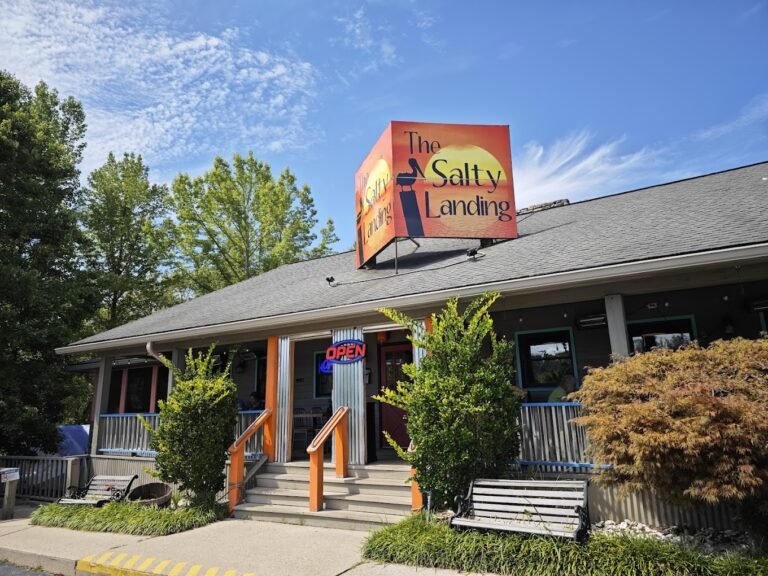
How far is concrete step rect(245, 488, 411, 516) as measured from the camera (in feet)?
24.5

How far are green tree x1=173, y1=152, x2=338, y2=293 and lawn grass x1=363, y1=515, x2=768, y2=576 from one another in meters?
23.9

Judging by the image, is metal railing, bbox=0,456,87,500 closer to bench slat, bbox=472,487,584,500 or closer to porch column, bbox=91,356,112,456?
porch column, bbox=91,356,112,456

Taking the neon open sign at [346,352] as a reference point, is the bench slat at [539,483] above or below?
below

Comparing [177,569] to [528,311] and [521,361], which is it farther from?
[528,311]

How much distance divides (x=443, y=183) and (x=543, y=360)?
417 centimetres

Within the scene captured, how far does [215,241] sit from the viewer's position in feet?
94.9

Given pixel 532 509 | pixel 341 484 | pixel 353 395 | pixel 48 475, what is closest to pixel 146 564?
pixel 341 484

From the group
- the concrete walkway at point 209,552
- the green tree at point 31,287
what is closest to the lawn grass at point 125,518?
the concrete walkway at point 209,552

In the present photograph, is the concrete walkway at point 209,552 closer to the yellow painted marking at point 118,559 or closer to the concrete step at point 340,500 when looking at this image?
the yellow painted marking at point 118,559

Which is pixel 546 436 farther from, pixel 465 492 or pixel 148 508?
pixel 148 508

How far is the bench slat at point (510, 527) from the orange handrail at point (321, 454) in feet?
8.65

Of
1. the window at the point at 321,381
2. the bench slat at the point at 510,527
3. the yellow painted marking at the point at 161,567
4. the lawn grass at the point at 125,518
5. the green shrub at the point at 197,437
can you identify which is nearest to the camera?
the bench slat at the point at 510,527

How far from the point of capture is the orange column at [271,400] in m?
9.58

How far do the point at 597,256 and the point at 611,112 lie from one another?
6097 millimetres
